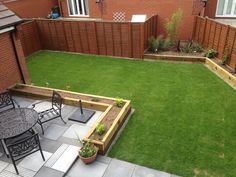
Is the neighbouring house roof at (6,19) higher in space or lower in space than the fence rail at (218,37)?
higher

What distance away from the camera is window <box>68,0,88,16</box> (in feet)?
57.7

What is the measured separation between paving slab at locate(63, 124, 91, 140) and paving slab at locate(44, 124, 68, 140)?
0.17m

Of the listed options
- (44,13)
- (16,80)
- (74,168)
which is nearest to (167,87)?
(74,168)

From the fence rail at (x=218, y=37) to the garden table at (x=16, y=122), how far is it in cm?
811

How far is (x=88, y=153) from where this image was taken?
5.67 m

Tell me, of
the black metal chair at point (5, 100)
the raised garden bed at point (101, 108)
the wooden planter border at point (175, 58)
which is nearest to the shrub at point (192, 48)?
the wooden planter border at point (175, 58)

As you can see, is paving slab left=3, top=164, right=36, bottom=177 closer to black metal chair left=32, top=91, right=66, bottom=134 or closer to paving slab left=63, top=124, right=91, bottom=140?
paving slab left=63, top=124, right=91, bottom=140

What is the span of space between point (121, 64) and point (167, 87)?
327cm

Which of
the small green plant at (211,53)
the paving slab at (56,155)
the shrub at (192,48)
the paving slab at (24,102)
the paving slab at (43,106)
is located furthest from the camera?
the shrub at (192,48)

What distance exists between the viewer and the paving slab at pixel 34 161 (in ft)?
18.5

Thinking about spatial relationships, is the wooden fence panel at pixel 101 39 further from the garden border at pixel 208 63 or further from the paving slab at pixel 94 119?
the paving slab at pixel 94 119

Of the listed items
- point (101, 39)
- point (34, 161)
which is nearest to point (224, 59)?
point (101, 39)

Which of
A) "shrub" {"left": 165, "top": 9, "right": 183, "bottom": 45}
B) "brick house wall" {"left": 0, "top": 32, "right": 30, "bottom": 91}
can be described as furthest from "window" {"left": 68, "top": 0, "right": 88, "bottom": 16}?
"brick house wall" {"left": 0, "top": 32, "right": 30, "bottom": 91}

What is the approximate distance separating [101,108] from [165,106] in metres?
2.19
